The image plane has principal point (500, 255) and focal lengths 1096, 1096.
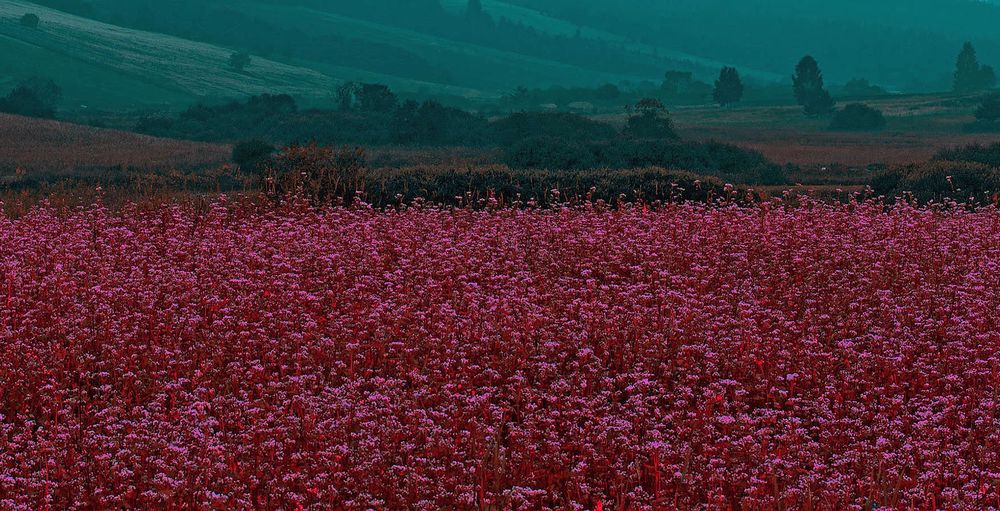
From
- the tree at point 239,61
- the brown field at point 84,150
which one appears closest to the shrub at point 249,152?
the brown field at point 84,150

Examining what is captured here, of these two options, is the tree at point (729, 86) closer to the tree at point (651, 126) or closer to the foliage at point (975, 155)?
the tree at point (651, 126)

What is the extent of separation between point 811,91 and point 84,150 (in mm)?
75772

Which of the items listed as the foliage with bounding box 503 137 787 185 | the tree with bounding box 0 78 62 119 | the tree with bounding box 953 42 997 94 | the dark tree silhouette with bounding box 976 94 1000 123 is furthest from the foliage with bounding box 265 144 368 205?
the tree with bounding box 953 42 997 94

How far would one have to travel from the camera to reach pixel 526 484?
6.56m

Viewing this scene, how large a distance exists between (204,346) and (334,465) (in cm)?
281

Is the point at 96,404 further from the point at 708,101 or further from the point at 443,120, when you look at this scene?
the point at 708,101

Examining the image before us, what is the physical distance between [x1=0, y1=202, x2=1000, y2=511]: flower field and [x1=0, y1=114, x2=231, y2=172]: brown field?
20.4 meters

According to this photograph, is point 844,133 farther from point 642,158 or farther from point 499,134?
point 642,158

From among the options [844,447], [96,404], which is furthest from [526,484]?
[96,404]

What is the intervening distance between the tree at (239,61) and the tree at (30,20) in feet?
89.7

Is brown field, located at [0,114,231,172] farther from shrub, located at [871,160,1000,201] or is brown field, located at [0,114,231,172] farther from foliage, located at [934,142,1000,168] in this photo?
foliage, located at [934,142,1000,168]

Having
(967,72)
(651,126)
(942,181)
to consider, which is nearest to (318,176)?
(942,181)

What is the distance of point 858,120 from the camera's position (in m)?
77.0

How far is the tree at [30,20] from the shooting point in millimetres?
151375
